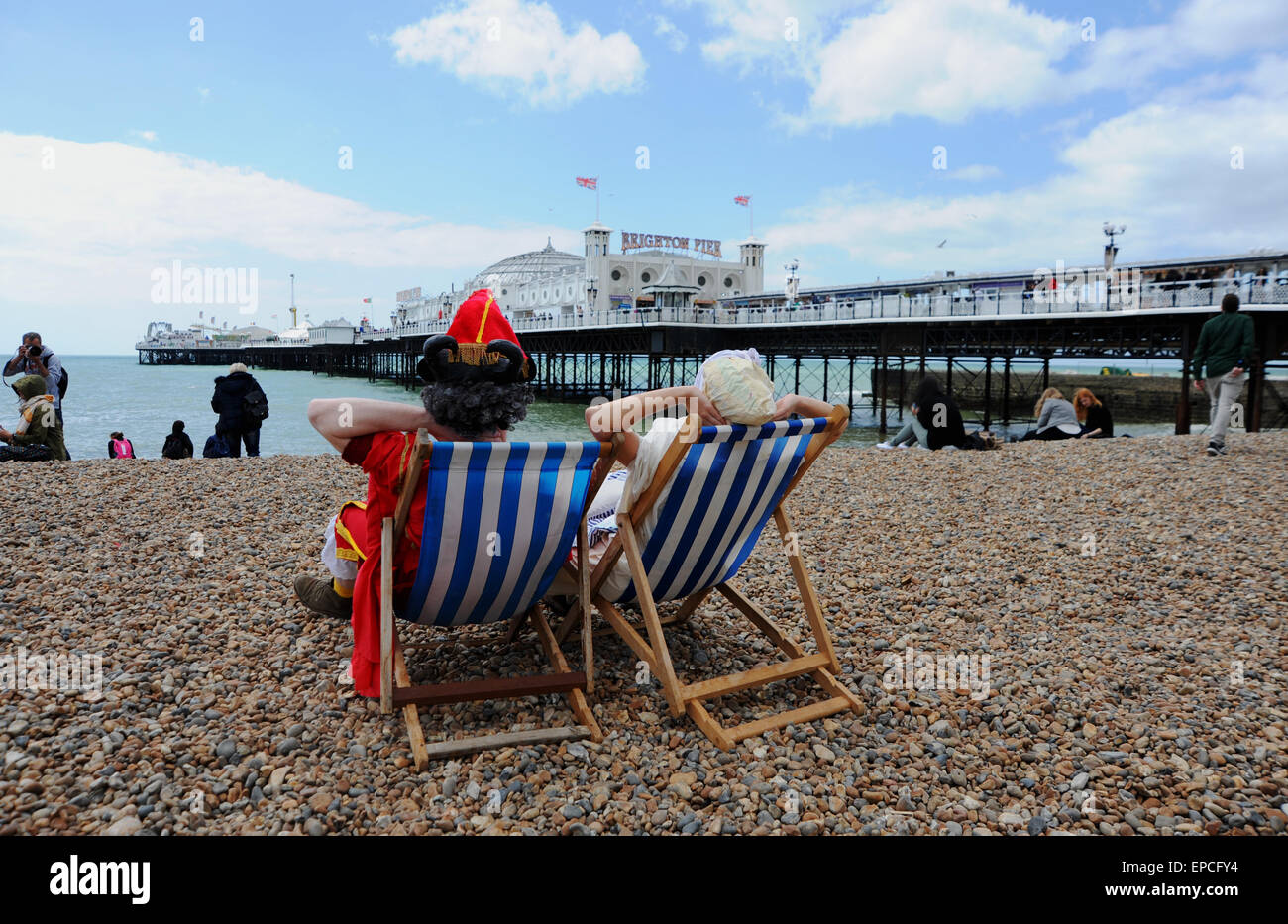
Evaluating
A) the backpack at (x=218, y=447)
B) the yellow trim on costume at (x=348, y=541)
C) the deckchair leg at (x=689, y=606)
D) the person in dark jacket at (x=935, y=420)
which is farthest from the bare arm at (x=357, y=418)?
the backpack at (x=218, y=447)

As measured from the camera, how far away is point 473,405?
2201 mm

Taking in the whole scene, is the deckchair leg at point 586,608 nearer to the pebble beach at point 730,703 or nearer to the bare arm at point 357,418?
the pebble beach at point 730,703

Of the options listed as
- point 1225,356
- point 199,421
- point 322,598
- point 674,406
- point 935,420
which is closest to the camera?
point 674,406

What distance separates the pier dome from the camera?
6344 cm

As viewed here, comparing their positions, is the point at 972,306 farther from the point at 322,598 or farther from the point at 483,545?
the point at 483,545

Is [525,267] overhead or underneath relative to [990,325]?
overhead

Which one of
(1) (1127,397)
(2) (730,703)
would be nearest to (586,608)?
(2) (730,703)

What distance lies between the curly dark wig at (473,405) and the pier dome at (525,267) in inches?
2413

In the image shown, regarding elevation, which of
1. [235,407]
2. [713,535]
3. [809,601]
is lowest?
[809,601]

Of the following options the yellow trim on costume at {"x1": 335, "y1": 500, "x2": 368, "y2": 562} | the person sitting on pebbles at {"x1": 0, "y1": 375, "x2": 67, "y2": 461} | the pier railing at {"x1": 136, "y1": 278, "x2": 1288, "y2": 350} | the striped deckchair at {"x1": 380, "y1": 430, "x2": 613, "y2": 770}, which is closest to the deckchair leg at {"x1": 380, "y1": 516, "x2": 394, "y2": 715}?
the striped deckchair at {"x1": 380, "y1": 430, "x2": 613, "y2": 770}

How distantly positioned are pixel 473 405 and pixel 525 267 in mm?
67739
